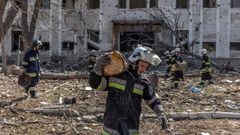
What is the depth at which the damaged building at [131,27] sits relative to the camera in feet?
99.6

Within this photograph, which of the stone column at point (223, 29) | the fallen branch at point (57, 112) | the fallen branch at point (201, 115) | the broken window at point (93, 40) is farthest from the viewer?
the broken window at point (93, 40)

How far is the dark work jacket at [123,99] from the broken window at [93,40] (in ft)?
91.0

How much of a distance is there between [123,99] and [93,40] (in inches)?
1109

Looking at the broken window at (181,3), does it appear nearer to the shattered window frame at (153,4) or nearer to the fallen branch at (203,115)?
the shattered window frame at (153,4)

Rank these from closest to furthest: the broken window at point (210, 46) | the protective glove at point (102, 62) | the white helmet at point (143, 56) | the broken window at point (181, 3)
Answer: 1. the protective glove at point (102, 62)
2. the white helmet at point (143, 56)
3. the broken window at point (210, 46)
4. the broken window at point (181, 3)

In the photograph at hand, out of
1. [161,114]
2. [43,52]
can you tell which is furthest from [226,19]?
[161,114]

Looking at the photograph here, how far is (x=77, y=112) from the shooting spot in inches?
348

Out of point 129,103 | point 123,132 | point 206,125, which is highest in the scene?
point 129,103

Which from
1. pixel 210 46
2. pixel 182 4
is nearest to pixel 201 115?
pixel 210 46

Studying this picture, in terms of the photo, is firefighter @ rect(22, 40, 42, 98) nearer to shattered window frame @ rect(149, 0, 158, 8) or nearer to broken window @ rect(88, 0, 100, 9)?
shattered window frame @ rect(149, 0, 158, 8)

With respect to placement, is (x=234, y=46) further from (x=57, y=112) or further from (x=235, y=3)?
(x=57, y=112)

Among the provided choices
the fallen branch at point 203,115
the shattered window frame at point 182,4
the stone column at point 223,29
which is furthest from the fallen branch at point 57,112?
the shattered window frame at point 182,4

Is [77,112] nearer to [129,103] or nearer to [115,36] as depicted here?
[129,103]

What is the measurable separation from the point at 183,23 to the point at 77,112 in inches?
900
